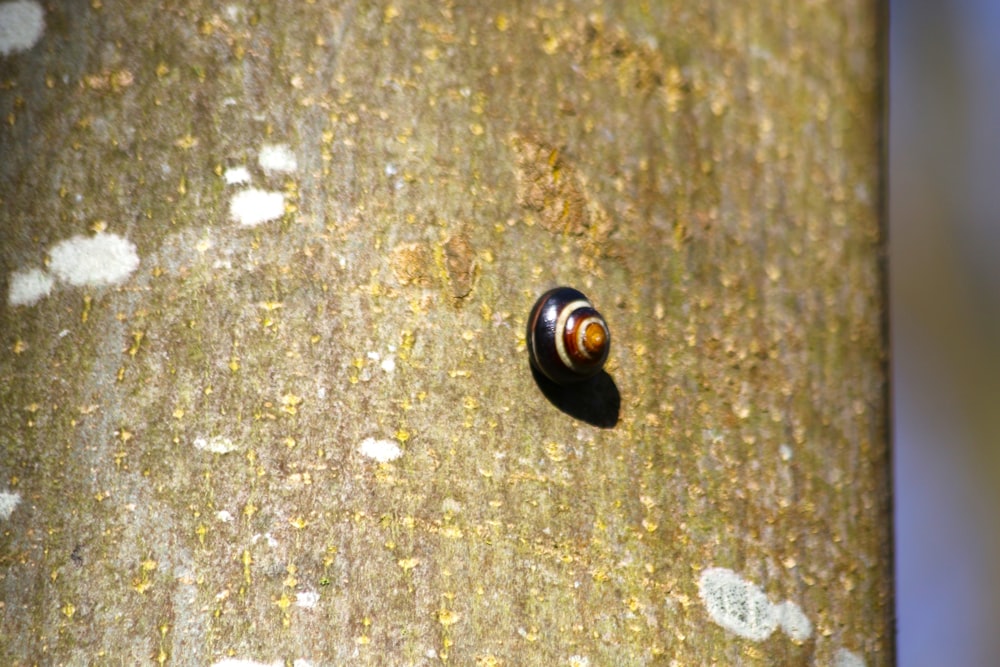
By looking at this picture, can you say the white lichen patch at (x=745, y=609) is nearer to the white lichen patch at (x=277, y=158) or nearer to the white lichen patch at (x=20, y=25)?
the white lichen patch at (x=277, y=158)

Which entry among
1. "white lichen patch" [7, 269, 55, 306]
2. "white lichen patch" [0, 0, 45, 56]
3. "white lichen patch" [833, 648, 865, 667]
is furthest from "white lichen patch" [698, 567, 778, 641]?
"white lichen patch" [0, 0, 45, 56]

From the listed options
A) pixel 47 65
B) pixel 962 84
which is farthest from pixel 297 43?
pixel 962 84

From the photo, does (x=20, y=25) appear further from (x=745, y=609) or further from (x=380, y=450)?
(x=745, y=609)

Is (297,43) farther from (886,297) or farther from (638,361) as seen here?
(886,297)

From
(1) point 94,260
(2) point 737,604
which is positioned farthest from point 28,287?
(2) point 737,604

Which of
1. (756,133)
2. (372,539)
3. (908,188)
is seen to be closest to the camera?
(372,539)

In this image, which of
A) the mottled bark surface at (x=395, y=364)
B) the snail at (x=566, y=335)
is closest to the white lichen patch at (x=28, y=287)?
the mottled bark surface at (x=395, y=364)

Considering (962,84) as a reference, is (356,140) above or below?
above

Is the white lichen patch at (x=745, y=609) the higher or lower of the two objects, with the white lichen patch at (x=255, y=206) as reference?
lower
